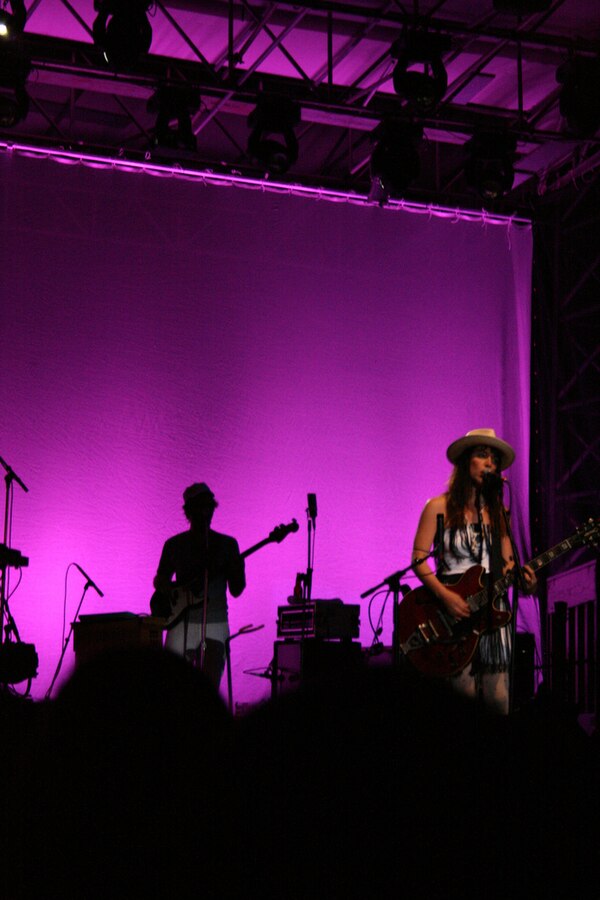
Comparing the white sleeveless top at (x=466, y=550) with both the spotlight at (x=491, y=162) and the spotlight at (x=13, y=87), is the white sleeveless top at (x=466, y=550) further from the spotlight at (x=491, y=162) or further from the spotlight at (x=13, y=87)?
the spotlight at (x=13, y=87)

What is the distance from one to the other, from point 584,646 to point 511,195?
4856 millimetres

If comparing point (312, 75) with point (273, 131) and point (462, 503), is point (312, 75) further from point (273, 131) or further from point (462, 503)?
point (462, 503)

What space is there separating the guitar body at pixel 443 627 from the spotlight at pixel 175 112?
400 cm

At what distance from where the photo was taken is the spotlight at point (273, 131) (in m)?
7.55

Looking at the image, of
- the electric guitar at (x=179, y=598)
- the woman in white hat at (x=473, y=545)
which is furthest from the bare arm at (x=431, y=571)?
the electric guitar at (x=179, y=598)

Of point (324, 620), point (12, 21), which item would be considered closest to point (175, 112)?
point (12, 21)

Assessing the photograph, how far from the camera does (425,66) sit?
23.7 feet

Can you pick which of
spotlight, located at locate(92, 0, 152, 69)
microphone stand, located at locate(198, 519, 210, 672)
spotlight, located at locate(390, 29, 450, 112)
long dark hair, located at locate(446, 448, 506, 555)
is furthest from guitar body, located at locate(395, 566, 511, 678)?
spotlight, located at locate(92, 0, 152, 69)

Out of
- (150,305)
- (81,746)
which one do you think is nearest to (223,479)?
(150,305)

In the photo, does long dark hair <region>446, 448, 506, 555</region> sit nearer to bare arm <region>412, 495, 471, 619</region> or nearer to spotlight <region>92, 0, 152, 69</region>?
bare arm <region>412, 495, 471, 619</region>

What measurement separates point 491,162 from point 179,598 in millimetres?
4021

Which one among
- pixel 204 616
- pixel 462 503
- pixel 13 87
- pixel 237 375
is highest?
pixel 13 87

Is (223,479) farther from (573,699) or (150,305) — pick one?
(573,699)

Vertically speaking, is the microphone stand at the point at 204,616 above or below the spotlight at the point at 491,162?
below
